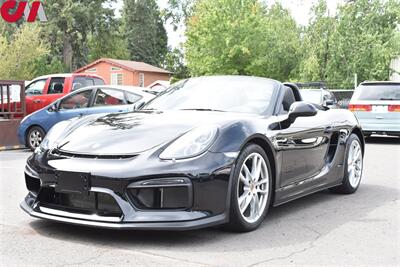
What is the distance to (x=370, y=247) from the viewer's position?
4363 millimetres

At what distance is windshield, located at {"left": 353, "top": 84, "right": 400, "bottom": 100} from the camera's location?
47.0 ft

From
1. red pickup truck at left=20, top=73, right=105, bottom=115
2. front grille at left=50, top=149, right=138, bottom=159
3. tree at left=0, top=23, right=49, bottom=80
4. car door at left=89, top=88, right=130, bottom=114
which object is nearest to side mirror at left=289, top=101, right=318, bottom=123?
front grille at left=50, top=149, right=138, bottom=159

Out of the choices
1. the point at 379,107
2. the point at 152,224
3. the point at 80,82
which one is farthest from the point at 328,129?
the point at 80,82

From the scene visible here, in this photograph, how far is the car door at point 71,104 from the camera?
12062mm

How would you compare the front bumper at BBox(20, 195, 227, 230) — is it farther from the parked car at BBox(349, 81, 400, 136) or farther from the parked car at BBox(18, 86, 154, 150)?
the parked car at BBox(349, 81, 400, 136)

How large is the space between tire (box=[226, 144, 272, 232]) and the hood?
1.37 feet

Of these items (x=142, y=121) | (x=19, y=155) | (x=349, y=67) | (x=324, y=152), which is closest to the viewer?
(x=142, y=121)

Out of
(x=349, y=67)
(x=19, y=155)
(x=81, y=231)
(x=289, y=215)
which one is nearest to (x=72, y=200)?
(x=81, y=231)

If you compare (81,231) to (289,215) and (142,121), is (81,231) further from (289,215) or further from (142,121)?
(289,215)

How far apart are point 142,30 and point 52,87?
5890cm

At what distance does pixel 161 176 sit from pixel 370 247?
5.50 feet

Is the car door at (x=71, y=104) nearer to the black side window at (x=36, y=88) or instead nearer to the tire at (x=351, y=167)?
the black side window at (x=36, y=88)

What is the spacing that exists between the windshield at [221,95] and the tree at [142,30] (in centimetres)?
6772

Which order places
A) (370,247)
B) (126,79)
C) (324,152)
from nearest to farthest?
(370,247), (324,152), (126,79)
